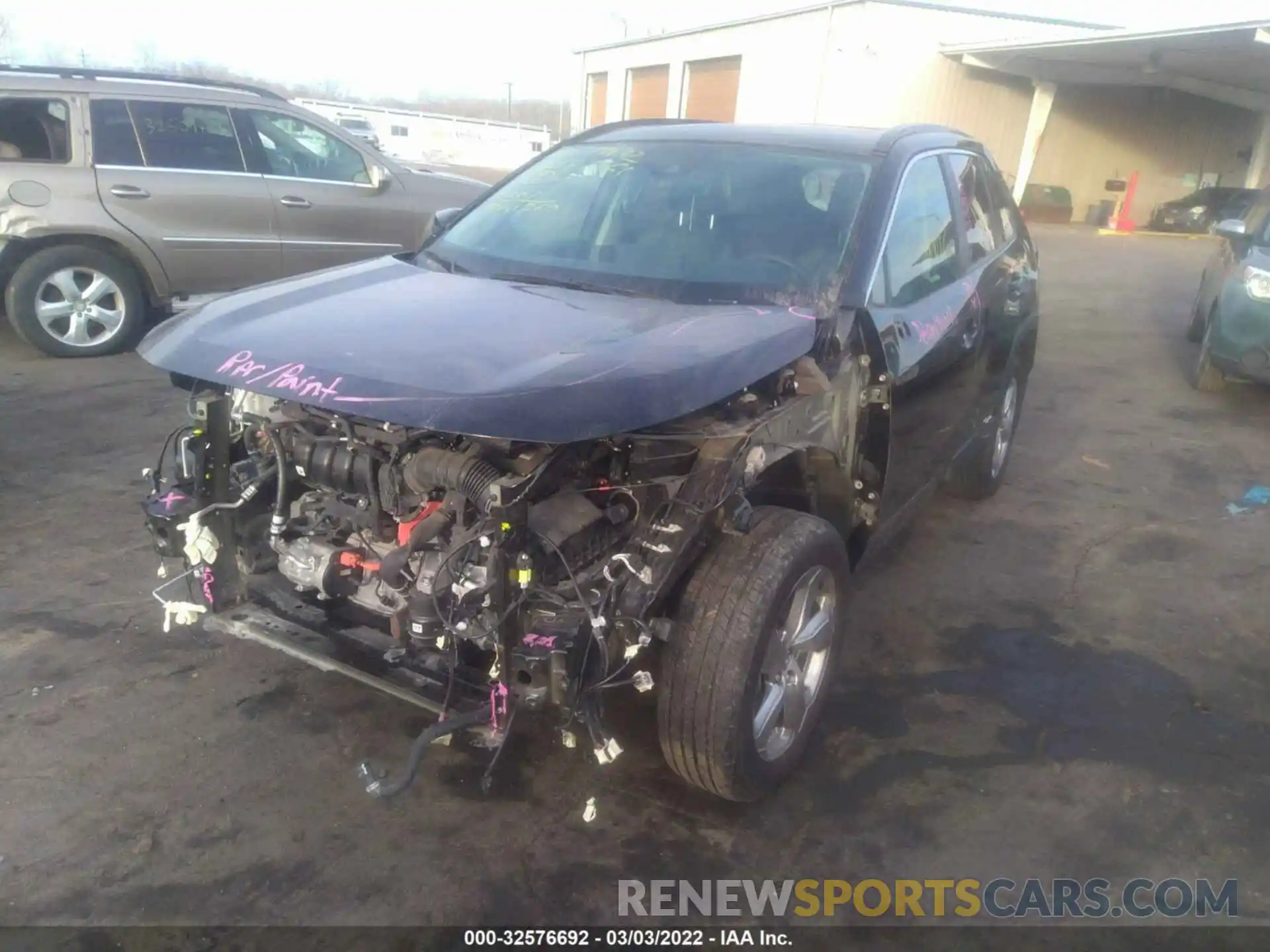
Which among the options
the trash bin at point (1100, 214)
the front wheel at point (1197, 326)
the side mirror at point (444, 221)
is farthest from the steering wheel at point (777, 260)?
the trash bin at point (1100, 214)

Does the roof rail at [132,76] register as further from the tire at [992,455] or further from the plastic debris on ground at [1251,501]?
the plastic debris on ground at [1251,501]

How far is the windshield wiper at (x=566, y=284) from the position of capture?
3145 millimetres

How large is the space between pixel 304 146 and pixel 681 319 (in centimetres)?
615

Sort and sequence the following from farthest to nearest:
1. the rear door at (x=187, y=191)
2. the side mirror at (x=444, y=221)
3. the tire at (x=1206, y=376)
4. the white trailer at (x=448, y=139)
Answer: the white trailer at (x=448, y=139) → the tire at (x=1206, y=376) → the rear door at (x=187, y=191) → the side mirror at (x=444, y=221)

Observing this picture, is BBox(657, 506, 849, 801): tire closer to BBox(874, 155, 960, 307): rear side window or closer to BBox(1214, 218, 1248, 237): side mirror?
BBox(874, 155, 960, 307): rear side window

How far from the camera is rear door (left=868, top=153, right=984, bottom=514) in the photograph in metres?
3.24

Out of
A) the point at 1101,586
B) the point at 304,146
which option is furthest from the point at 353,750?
the point at 304,146

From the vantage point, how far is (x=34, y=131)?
6.79 metres

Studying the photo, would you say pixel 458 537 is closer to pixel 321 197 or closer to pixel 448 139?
pixel 321 197

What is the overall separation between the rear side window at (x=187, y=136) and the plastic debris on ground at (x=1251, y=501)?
727 centimetres

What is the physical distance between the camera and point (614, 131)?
13.6 ft

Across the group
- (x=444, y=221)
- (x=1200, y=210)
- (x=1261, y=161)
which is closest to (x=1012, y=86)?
(x=1200, y=210)

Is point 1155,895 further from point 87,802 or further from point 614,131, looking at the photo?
point 614,131

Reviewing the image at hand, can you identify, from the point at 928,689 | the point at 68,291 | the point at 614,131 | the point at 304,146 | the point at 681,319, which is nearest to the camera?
the point at 681,319
